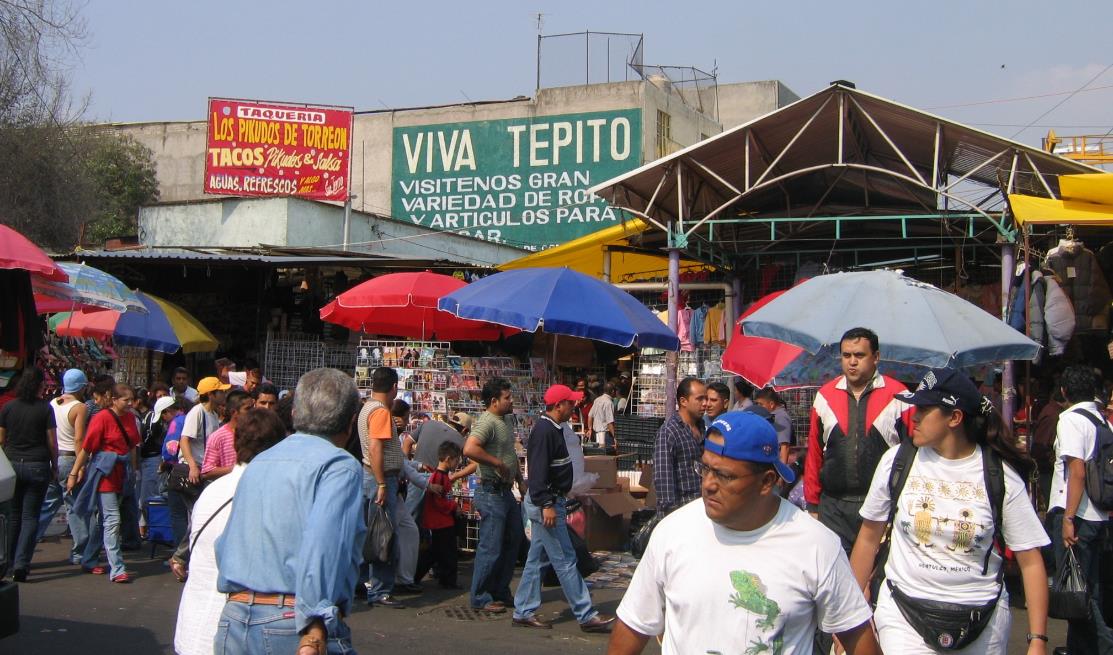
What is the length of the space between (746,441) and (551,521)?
500 centimetres

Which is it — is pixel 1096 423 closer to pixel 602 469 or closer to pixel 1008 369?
pixel 1008 369

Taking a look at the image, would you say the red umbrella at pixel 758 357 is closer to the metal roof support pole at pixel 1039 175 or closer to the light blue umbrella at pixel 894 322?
the light blue umbrella at pixel 894 322

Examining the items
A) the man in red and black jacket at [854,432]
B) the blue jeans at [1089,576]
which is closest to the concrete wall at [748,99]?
the blue jeans at [1089,576]

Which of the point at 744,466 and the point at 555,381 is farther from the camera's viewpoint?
the point at 555,381

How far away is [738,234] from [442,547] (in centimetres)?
677

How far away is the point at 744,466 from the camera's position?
328 centimetres

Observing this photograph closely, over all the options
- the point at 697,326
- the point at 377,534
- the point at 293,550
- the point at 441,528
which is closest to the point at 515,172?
the point at 697,326

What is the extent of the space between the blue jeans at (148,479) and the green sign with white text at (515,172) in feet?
67.8

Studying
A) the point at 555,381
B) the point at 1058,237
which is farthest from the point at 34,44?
the point at 1058,237

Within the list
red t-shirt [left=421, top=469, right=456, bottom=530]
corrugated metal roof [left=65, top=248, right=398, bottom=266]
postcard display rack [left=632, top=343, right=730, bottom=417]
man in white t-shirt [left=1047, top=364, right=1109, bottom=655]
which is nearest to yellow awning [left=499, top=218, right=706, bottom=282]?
postcard display rack [left=632, top=343, right=730, bottom=417]

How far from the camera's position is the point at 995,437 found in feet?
14.8

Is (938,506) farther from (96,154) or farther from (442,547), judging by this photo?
(96,154)

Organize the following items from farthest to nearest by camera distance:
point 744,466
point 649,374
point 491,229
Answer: point 491,229, point 649,374, point 744,466

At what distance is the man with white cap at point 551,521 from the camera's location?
820cm
